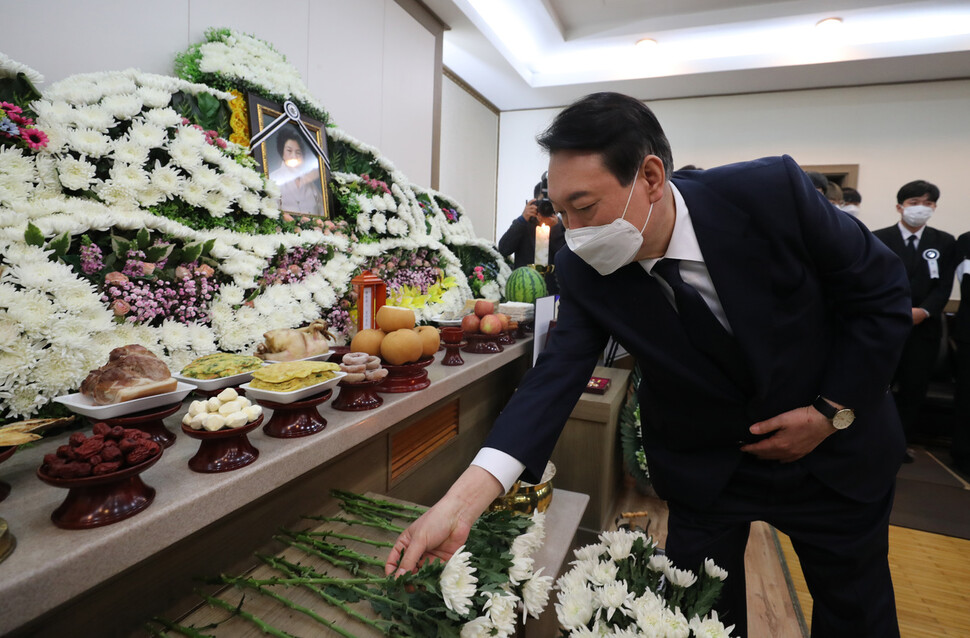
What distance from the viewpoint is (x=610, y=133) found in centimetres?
100

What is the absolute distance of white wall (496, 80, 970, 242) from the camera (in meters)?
5.33

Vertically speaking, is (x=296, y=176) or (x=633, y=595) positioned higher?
(x=296, y=176)

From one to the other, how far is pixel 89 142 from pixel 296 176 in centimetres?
84

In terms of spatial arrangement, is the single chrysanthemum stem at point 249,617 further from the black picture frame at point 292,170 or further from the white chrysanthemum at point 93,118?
the black picture frame at point 292,170

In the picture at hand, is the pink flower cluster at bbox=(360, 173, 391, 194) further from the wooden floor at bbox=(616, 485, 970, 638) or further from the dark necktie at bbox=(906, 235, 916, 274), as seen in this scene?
the dark necktie at bbox=(906, 235, 916, 274)

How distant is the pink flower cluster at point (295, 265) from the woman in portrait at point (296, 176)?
0.70 ft

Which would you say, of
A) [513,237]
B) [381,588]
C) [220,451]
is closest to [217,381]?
[220,451]

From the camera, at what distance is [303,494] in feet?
4.64

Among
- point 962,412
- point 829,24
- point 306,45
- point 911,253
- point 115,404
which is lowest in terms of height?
point 962,412

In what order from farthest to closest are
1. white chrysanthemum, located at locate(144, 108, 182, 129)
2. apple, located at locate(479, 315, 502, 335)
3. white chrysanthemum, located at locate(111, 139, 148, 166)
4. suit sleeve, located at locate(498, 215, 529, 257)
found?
suit sleeve, located at locate(498, 215, 529, 257), apple, located at locate(479, 315, 502, 335), white chrysanthemum, located at locate(144, 108, 182, 129), white chrysanthemum, located at locate(111, 139, 148, 166)

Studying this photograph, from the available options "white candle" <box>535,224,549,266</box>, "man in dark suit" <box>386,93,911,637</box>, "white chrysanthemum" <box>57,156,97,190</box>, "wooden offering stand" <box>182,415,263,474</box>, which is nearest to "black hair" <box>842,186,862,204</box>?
"white candle" <box>535,224,549,266</box>

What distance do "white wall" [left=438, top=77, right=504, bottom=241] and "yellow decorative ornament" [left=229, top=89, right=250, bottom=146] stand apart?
11.1ft

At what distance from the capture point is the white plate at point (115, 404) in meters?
0.98

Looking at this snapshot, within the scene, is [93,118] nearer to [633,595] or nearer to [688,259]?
[688,259]
